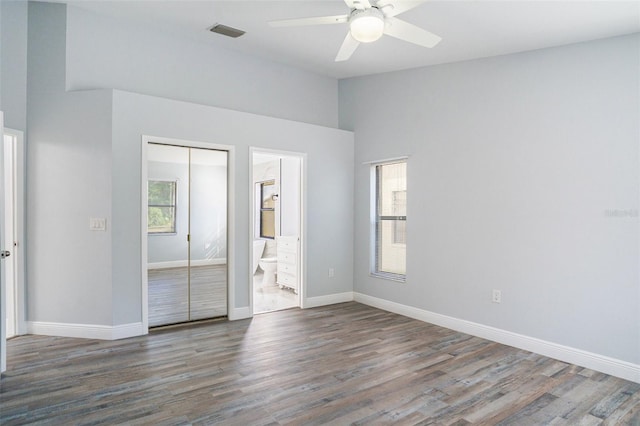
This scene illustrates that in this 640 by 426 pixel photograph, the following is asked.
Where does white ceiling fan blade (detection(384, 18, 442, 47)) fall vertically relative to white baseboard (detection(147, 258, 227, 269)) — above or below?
Result: above

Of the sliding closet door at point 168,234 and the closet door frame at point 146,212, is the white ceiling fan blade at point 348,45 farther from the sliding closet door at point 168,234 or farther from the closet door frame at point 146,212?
the sliding closet door at point 168,234

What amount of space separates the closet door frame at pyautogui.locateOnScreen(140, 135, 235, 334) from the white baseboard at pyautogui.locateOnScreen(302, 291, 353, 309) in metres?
1.08

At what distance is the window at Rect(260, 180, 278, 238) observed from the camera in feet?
26.0

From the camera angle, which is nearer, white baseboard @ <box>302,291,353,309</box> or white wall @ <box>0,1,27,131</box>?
white wall @ <box>0,1,27,131</box>

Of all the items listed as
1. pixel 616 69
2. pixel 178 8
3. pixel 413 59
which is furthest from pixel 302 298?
pixel 616 69

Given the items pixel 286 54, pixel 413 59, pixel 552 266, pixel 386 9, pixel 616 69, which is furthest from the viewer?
pixel 286 54

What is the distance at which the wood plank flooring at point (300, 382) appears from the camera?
2.52 meters

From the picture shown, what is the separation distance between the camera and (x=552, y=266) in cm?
357

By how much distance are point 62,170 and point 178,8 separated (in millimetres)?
2030

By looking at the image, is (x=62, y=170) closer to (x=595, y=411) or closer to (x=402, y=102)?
(x=402, y=102)

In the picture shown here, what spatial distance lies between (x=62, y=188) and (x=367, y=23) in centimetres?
345

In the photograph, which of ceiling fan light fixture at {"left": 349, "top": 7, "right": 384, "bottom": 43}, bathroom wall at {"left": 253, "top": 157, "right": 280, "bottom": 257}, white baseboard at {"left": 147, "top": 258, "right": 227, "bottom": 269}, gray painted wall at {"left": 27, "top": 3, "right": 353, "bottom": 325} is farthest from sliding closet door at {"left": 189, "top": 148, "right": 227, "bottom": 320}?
bathroom wall at {"left": 253, "top": 157, "right": 280, "bottom": 257}

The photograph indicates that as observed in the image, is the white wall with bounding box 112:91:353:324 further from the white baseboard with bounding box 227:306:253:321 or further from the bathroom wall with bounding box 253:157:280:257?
the bathroom wall with bounding box 253:157:280:257

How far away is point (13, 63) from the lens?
3.86m
